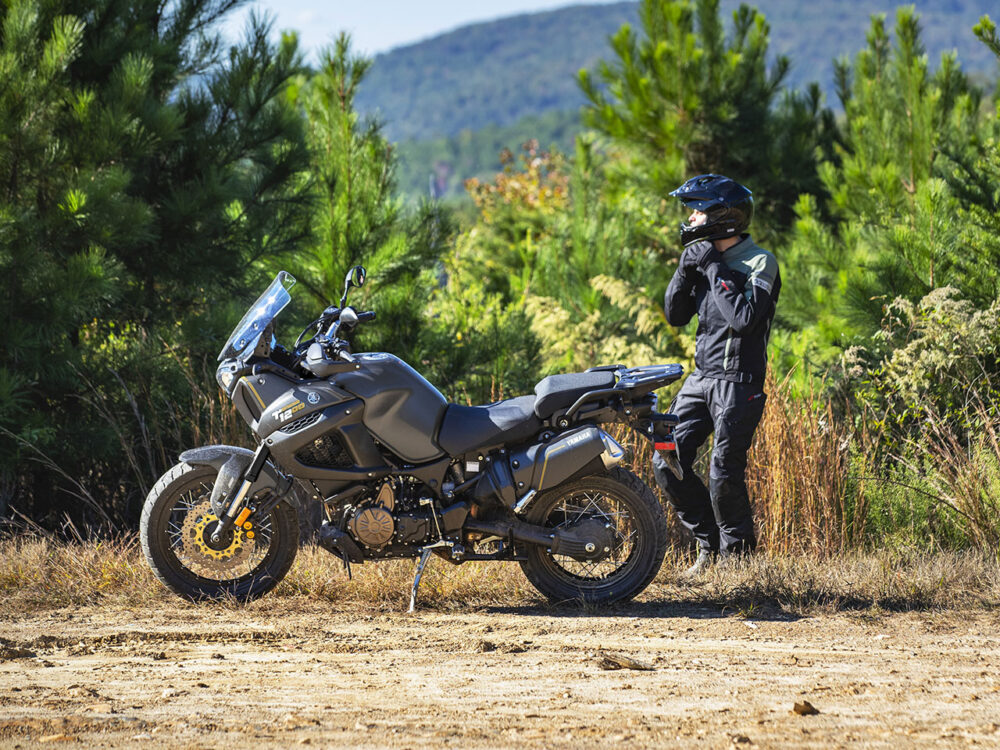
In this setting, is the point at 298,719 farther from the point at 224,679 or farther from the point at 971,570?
the point at 971,570

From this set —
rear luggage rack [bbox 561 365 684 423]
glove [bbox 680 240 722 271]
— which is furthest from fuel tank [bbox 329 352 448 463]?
glove [bbox 680 240 722 271]

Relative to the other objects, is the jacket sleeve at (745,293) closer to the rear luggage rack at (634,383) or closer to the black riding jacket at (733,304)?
the black riding jacket at (733,304)

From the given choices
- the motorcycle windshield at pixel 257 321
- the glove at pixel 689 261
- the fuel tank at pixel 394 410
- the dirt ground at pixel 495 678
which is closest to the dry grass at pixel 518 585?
the dirt ground at pixel 495 678

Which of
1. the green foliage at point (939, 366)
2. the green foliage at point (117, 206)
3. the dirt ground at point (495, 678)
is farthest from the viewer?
the green foliage at point (117, 206)

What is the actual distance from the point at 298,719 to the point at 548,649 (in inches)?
49.6

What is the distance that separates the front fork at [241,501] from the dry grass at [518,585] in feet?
1.41

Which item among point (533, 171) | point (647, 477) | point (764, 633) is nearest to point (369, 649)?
point (764, 633)

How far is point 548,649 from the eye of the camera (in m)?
4.67

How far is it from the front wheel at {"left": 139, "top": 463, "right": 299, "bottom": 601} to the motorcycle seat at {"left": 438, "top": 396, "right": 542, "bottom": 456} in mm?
871

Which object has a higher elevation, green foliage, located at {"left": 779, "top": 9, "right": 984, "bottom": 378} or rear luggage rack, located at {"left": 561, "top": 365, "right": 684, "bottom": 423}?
green foliage, located at {"left": 779, "top": 9, "right": 984, "bottom": 378}

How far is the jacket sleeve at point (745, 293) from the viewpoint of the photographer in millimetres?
5508

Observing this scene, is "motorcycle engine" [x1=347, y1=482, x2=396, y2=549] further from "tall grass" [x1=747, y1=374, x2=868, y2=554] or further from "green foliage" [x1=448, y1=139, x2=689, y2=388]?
"green foliage" [x1=448, y1=139, x2=689, y2=388]

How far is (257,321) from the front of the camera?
5.42 meters

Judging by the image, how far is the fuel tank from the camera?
5.32 meters
